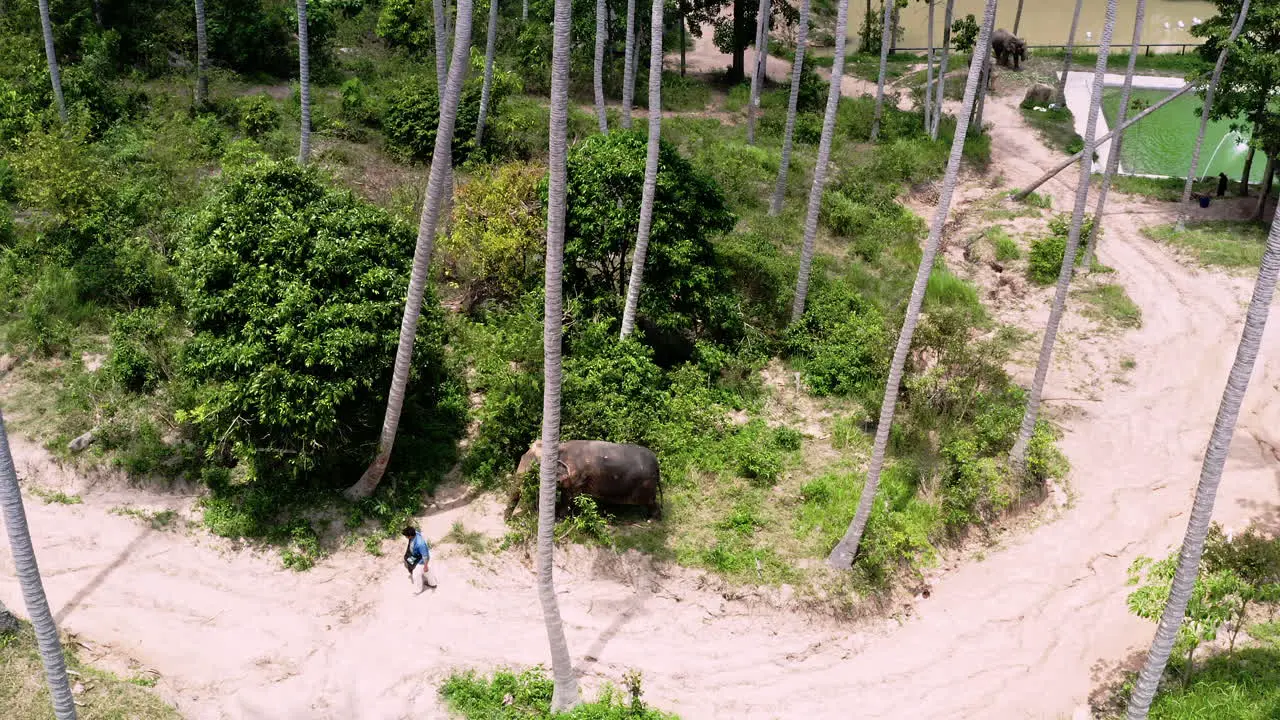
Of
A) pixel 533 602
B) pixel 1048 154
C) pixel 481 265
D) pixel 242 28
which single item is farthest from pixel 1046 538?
pixel 242 28

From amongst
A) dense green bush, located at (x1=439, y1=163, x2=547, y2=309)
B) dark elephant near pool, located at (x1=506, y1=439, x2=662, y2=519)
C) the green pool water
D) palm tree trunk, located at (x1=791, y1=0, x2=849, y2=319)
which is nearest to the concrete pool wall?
the green pool water

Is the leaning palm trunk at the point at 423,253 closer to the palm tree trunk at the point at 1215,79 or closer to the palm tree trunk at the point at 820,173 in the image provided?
the palm tree trunk at the point at 820,173

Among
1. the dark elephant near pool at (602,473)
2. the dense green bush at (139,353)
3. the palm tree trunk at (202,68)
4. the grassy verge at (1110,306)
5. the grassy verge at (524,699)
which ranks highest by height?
the palm tree trunk at (202,68)

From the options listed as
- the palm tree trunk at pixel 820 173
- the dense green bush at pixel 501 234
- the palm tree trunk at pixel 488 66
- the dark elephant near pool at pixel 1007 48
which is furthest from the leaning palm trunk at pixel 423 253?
the dark elephant near pool at pixel 1007 48

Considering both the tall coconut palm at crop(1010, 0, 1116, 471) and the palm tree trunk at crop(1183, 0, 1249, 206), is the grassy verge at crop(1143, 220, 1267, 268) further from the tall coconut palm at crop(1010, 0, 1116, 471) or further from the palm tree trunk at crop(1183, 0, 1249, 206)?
the tall coconut palm at crop(1010, 0, 1116, 471)

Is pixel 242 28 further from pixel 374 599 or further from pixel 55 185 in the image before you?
pixel 374 599

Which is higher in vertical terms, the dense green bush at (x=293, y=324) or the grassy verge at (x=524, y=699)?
Result: the dense green bush at (x=293, y=324)
